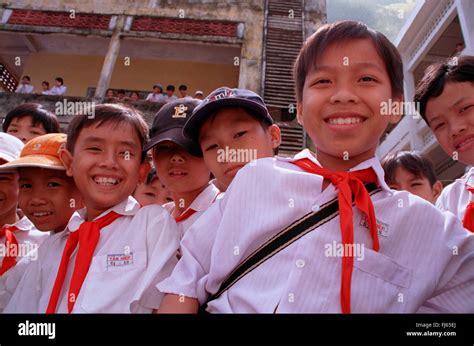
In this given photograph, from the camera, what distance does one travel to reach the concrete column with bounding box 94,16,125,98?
36.7 ft

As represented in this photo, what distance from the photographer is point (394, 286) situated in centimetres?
133

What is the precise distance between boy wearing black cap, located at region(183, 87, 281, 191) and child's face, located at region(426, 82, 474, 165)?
2.46 ft

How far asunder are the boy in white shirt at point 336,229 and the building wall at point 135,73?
1180 centimetres

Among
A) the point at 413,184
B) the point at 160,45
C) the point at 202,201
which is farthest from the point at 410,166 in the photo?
the point at 160,45

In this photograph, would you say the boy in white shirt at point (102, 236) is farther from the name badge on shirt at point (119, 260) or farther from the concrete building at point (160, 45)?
the concrete building at point (160, 45)

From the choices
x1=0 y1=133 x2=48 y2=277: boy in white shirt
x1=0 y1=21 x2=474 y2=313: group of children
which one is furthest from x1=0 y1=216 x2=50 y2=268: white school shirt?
x1=0 y1=21 x2=474 y2=313: group of children

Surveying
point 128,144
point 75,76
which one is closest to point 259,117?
point 128,144

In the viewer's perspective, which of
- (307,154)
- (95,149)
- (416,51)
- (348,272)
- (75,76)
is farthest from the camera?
(75,76)

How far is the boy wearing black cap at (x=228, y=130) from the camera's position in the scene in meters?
1.91

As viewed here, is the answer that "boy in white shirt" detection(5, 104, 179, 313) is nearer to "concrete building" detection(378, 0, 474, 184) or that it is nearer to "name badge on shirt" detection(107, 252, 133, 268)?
"name badge on shirt" detection(107, 252, 133, 268)

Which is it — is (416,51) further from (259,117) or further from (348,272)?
(348,272)

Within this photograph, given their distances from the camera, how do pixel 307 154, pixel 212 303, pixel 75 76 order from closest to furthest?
pixel 212 303
pixel 307 154
pixel 75 76
